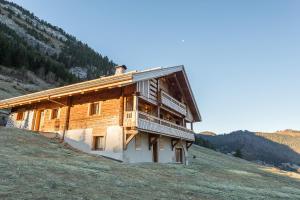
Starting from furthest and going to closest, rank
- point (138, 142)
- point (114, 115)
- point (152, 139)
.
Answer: point (152, 139) → point (138, 142) → point (114, 115)

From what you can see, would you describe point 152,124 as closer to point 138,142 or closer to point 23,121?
point 138,142

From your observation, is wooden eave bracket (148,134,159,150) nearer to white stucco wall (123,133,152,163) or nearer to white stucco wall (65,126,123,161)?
white stucco wall (123,133,152,163)

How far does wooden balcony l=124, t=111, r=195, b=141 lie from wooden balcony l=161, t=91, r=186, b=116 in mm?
1959

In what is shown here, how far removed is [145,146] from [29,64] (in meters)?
65.9

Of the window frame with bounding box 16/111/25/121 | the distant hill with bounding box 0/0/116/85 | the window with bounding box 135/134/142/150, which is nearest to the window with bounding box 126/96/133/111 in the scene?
the window with bounding box 135/134/142/150

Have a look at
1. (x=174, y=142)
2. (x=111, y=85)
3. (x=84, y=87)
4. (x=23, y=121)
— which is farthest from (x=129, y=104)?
(x=23, y=121)

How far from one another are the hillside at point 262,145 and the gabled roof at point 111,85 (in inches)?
3907

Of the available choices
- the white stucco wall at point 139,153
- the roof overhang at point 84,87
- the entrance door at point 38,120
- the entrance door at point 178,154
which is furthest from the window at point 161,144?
the entrance door at point 38,120

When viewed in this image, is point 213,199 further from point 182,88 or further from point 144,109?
point 182,88

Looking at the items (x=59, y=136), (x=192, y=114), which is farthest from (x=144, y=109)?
(x=192, y=114)

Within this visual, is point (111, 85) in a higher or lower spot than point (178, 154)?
higher

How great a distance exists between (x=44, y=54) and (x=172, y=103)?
308ft

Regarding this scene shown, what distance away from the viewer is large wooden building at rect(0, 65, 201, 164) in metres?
19.3

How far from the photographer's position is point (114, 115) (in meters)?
20.2
